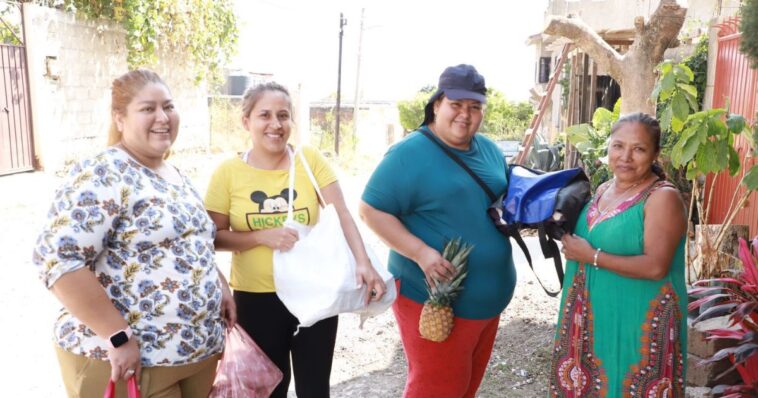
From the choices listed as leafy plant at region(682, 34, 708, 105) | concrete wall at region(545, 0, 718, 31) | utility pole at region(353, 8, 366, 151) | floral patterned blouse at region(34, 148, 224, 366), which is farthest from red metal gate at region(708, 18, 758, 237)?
utility pole at region(353, 8, 366, 151)

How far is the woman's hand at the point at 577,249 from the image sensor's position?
2.71 m

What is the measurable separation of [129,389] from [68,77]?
10555mm

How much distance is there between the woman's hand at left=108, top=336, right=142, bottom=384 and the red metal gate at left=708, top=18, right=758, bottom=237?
4917 millimetres

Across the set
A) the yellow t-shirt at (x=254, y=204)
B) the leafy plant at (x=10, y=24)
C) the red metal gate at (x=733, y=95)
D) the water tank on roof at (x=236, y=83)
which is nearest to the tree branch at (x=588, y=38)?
the red metal gate at (x=733, y=95)

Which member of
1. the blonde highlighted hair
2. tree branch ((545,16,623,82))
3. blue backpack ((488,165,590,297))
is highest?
Result: tree branch ((545,16,623,82))

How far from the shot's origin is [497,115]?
28766 mm

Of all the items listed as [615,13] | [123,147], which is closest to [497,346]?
[123,147]

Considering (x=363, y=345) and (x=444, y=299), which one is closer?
(x=444, y=299)

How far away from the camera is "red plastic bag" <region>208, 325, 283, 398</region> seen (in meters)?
2.55

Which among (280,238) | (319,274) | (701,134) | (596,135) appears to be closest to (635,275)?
(319,274)

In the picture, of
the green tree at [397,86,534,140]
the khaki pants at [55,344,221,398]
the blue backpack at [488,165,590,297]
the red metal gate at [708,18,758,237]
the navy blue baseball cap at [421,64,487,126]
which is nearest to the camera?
Answer: the khaki pants at [55,344,221,398]

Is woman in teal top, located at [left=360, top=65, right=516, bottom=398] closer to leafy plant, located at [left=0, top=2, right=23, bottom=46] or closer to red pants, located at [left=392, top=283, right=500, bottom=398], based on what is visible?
red pants, located at [left=392, top=283, right=500, bottom=398]

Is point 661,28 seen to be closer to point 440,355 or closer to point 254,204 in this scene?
point 440,355

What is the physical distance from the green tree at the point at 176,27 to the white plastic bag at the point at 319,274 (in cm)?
1057
